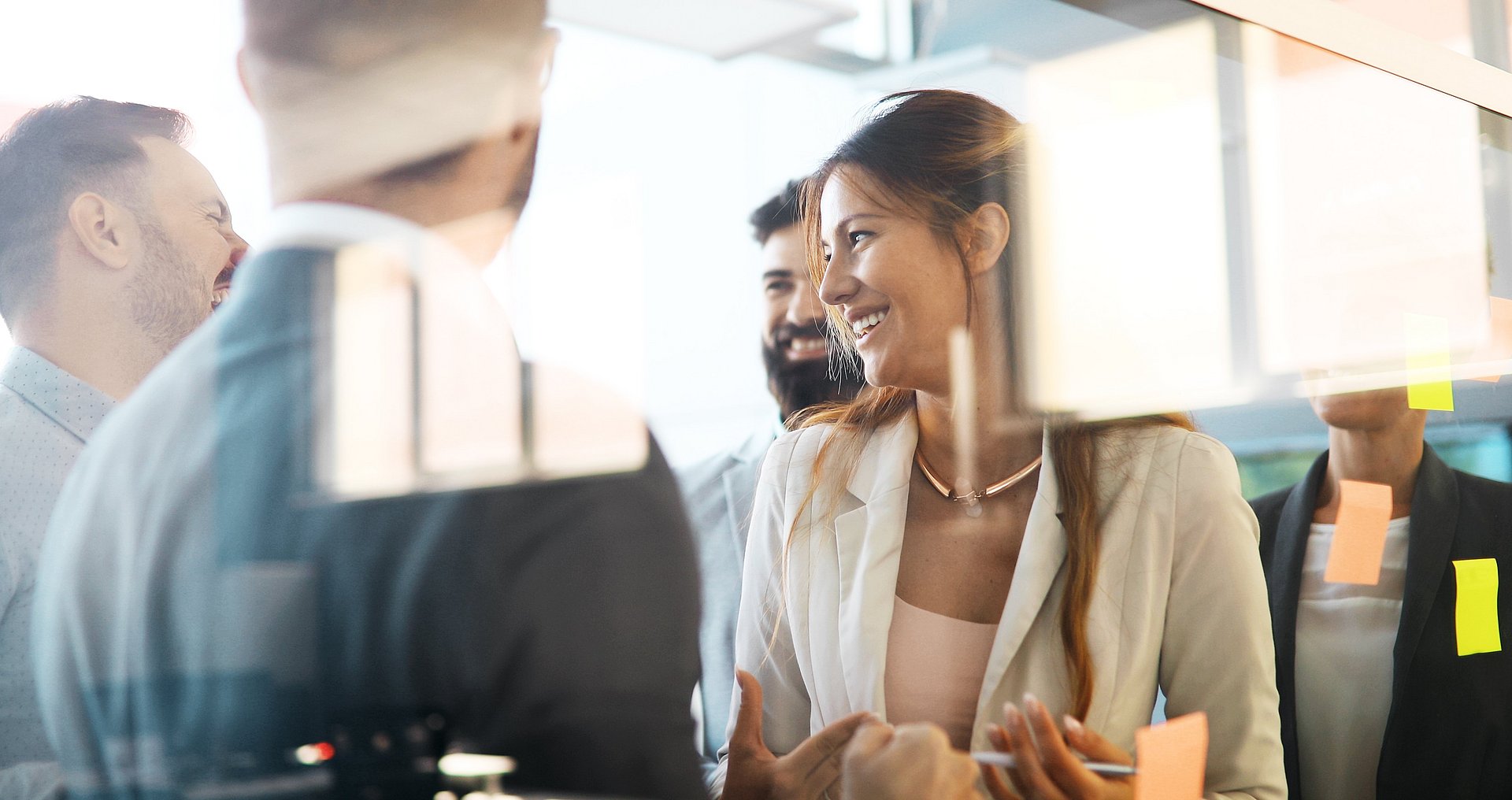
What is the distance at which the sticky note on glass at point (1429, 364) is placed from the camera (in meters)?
2.18

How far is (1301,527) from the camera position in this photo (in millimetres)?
1896

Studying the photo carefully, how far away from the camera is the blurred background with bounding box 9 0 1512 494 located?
3.56 feet

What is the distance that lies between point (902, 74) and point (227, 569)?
953mm

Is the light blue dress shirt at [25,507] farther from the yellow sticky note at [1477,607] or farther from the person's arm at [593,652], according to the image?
the yellow sticky note at [1477,607]

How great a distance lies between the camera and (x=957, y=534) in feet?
4.53

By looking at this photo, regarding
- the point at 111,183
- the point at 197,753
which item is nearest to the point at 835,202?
the point at 111,183

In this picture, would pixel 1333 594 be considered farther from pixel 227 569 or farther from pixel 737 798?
pixel 227 569

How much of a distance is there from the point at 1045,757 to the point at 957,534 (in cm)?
29

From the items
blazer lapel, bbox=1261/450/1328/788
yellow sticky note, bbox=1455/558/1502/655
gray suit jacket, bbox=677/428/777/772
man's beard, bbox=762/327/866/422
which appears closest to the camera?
gray suit jacket, bbox=677/428/777/772

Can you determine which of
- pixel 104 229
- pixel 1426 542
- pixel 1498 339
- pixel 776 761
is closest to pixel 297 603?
pixel 104 229

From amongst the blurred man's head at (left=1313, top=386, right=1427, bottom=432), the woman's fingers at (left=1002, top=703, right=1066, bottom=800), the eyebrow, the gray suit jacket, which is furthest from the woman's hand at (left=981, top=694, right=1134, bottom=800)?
the blurred man's head at (left=1313, top=386, right=1427, bottom=432)

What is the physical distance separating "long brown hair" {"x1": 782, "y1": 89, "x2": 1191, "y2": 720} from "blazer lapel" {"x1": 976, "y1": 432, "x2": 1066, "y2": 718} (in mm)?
18

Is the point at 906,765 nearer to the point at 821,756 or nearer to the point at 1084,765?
the point at 821,756

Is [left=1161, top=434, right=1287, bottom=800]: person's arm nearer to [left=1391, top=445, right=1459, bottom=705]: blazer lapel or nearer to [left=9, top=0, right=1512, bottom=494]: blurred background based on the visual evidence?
[left=9, top=0, right=1512, bottom=494]: blurred background
